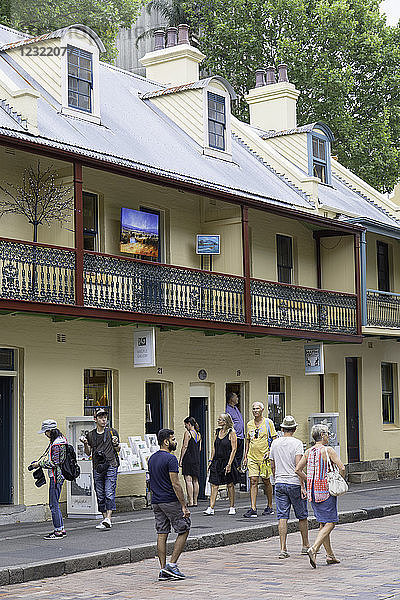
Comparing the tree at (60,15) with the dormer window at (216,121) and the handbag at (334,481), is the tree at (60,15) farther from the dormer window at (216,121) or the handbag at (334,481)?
the handbag at (334,481)

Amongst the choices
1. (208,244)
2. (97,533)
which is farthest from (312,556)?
(208,244)

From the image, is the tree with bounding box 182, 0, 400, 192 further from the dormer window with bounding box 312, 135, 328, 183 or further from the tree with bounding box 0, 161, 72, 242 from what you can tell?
the tree with bounding box 0, 161, 72, 242

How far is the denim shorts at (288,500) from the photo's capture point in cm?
1198

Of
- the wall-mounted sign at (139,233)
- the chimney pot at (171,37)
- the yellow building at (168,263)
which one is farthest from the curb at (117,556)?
the chimney pot at (171,37)

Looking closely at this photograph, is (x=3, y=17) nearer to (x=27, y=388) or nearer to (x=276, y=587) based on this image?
(x=27, y=388)

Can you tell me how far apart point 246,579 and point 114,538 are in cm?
317

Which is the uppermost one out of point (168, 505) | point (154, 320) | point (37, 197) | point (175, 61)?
point (175, 61)

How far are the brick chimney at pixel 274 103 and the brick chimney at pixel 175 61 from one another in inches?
138

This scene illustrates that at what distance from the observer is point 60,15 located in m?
30.1

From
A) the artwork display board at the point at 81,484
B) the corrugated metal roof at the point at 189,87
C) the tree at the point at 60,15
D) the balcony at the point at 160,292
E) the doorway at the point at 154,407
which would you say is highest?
the tree at the point at 60,15

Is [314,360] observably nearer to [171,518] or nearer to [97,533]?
[97,533]

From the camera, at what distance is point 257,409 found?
15.5 meters

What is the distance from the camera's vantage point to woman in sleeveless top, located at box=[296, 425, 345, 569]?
37.0ft

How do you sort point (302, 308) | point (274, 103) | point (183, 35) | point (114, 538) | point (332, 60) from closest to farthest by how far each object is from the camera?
point (114, 538) < point (302, 308) < point (183, 35) < point (274, 103) < point (332, 60)
